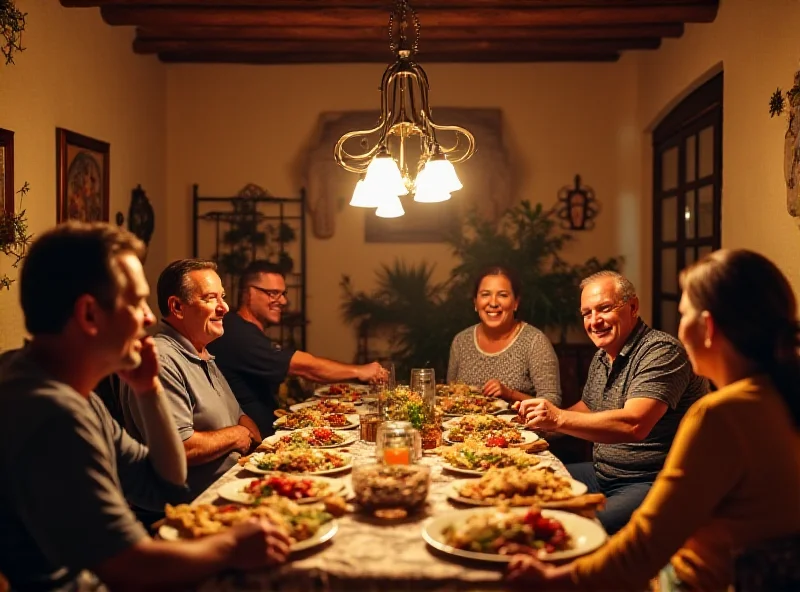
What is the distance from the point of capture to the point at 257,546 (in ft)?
5.38

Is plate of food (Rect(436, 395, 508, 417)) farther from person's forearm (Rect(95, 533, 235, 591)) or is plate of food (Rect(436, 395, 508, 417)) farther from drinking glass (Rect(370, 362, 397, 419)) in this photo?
person's forearm (Rect(95, 533, 235, 591))

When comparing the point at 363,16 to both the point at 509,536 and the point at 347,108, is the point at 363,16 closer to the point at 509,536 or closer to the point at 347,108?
the point at 347,108

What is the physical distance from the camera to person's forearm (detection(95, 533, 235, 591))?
1523mm

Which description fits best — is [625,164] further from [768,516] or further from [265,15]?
[768,516]

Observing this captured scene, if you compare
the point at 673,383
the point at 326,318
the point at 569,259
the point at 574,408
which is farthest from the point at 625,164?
the point at 673,383

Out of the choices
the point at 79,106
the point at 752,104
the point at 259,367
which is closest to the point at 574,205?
the point at 752,104

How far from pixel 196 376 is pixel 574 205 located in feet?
14.4

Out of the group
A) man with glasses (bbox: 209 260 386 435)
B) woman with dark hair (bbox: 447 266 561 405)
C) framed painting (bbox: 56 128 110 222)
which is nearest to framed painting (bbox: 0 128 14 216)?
framed painting (bbox: 56 128 110 222)

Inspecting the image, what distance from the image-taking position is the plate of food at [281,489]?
2068 millimetres

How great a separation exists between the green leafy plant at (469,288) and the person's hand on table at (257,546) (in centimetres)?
464

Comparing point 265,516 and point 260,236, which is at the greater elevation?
point 260,236

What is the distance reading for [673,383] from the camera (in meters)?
3.06

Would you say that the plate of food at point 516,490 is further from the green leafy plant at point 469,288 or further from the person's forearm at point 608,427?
the green leafy plant at point 469,288

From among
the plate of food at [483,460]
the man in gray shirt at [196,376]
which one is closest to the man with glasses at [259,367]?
the man in gray shirt at [196,376]
